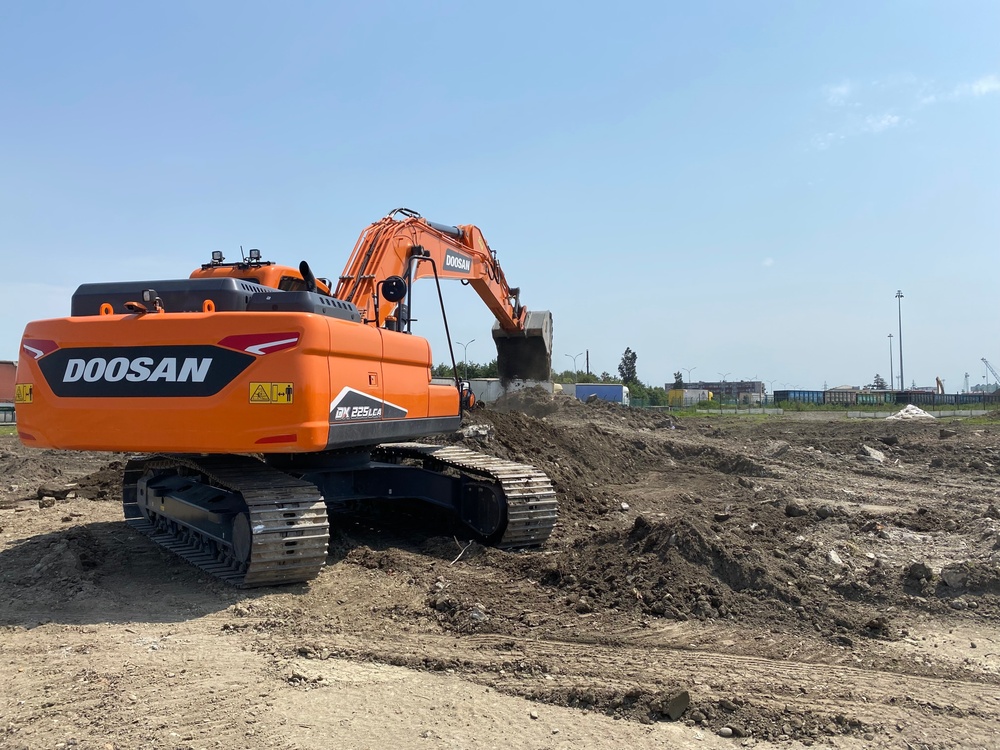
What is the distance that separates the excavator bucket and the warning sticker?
969 centimetres

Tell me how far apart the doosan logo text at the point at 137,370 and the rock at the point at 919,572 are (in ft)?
16.2

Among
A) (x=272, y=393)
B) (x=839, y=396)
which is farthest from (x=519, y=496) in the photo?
(x=839, y=396)

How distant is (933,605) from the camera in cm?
528

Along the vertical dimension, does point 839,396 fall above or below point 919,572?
above

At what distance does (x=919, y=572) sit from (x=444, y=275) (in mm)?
6811

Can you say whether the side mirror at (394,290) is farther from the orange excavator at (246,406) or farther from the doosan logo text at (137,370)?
the doosan logo text at (137,370)

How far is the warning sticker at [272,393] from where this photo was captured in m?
5.45

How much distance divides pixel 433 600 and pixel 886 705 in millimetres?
2864

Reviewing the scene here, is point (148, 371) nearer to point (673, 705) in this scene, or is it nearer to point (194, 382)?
point (194, 382)

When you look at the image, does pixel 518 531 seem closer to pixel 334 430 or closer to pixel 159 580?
pixel 334 430

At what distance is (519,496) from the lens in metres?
7.33

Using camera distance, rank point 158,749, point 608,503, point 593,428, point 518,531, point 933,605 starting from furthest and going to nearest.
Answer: point 593,428 → point 608,503 → point 518,531 → point 933,605 → point 158,749

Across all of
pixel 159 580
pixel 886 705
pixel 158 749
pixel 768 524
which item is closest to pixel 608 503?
pixel 768 524

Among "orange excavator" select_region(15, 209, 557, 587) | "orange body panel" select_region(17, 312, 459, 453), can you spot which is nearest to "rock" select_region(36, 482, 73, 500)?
"orange excavator" select_region(15, 209, 557, 587)
